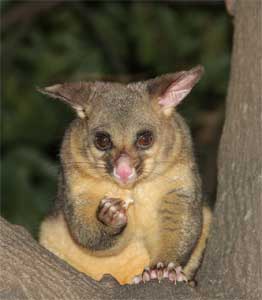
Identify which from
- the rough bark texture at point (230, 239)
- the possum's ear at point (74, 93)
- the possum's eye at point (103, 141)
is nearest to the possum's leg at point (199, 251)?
the rough bark texture at point (230, 239)

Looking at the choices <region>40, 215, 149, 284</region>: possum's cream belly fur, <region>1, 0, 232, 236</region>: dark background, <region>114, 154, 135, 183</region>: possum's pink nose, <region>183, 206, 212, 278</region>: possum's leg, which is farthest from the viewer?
<region>1, 0, 232, 236</region>: dark background

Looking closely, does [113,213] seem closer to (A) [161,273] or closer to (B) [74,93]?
(A) [161,273]

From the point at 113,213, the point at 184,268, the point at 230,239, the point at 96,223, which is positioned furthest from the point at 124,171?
the point at 184,268

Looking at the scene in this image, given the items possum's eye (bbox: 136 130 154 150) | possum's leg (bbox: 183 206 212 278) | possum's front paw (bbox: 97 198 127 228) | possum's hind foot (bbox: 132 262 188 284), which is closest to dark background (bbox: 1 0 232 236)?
possum's leg (bbox: 183 206 212 278)

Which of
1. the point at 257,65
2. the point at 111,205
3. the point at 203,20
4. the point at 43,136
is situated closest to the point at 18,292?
the point at 111,205

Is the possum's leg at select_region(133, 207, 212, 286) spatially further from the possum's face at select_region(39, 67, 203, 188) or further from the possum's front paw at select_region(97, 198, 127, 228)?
the possum's face at select_region(39, 67, 203, 188)

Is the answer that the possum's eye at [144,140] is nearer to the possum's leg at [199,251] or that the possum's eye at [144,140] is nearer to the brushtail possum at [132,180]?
the brushtail possum at [132,180]
